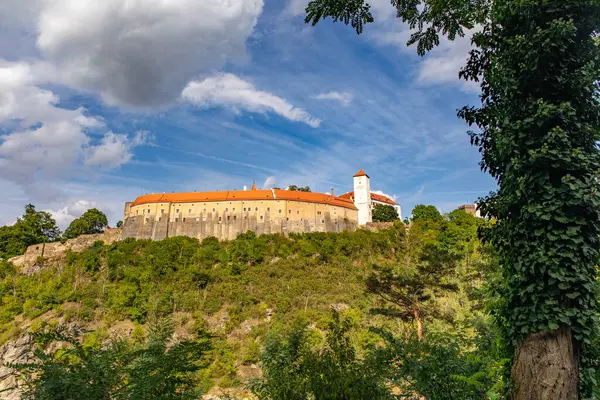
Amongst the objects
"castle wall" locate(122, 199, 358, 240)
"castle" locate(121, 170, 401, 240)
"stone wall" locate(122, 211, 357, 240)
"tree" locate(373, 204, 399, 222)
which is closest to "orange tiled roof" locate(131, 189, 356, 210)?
"castle" locate(121, 170, 401, 240)

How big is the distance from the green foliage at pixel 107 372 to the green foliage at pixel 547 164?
185 inches

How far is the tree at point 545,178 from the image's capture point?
4.93m

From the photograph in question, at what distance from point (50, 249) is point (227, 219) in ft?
85.1

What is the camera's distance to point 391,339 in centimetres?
676

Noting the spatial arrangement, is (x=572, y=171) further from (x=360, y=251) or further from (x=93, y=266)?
(x=93, y=266)

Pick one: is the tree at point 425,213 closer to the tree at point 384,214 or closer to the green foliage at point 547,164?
the tree at point 384,214

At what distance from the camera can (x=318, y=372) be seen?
5391mm

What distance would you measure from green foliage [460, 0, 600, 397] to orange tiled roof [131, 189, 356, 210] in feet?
183

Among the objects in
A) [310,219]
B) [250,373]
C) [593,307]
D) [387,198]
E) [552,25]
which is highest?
[387,198]

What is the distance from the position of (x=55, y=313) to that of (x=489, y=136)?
5088cm

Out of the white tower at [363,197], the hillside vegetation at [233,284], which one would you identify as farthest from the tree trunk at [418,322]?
the white tower at [363,197]

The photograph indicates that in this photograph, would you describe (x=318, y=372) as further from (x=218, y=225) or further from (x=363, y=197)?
(x=363, y=197)

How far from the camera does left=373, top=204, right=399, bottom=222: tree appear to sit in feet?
226

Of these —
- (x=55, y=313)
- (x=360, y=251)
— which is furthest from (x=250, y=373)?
(x=55, y=313)
